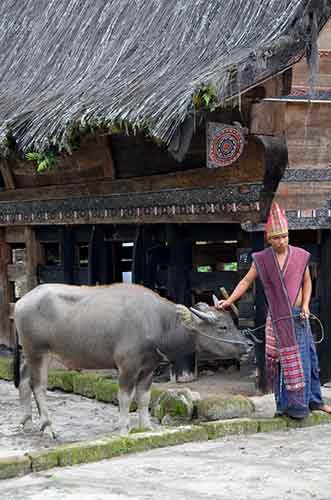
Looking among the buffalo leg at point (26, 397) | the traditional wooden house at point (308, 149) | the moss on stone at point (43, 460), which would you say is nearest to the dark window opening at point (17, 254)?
the buffalo leg at point (26, 397)

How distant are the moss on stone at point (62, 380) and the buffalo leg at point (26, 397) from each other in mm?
1836

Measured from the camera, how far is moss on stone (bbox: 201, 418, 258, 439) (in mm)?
6551

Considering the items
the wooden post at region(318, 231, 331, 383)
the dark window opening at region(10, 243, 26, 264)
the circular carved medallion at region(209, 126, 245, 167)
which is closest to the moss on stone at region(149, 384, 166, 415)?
the wooden post at region(318, 231, 331, 383)

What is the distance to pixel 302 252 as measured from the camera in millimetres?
6934

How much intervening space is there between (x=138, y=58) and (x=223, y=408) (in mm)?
3943

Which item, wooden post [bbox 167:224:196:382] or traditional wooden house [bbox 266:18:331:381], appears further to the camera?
wooden post [bbox 167:224:196:382]

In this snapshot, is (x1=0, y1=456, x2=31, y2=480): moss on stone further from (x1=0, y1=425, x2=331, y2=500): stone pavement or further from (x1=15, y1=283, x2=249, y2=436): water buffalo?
(x1=15, y1=283, x2=249, y2=436): water buffalo

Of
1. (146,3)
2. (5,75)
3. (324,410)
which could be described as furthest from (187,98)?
(5,75)

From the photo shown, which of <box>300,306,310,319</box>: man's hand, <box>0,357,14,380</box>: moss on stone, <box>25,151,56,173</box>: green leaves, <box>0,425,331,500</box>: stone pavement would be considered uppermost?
<box>25,151,56,173</box>: green leaves

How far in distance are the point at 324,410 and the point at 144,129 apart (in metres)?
2.82

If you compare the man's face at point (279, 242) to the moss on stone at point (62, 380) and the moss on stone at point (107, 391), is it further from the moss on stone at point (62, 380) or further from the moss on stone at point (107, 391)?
the moss on stone at point (62, 380)

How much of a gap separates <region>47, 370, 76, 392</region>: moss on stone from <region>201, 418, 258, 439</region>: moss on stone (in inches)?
132

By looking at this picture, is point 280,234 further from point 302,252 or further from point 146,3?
point 146,3

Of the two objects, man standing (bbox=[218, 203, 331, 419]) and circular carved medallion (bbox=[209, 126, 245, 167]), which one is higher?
circular carved medallion (bbox=[209, 126, 245, 167])
